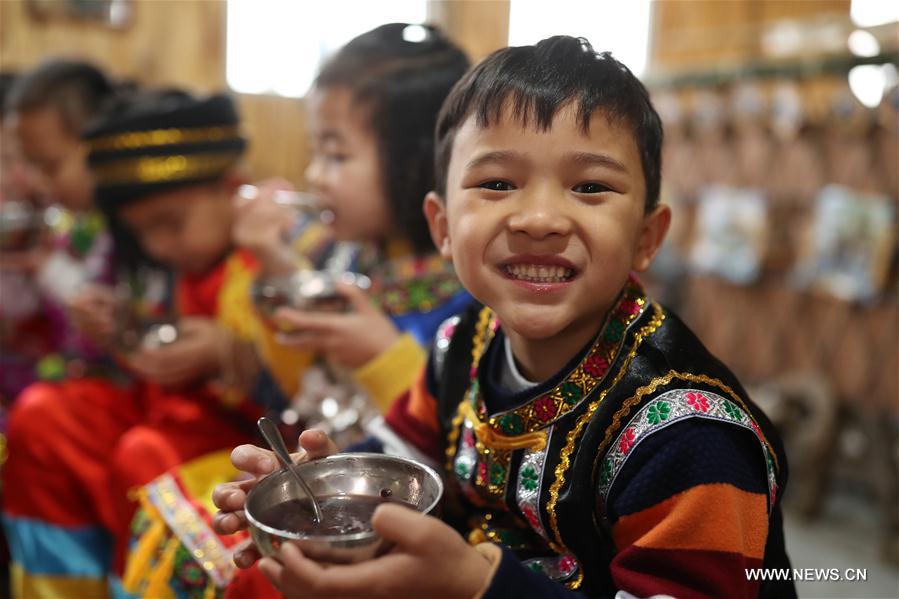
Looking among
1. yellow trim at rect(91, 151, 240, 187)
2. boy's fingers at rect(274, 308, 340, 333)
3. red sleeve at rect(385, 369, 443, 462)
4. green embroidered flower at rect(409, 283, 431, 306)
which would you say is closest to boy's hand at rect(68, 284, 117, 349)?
yellow trim at rect(91, 151, 240, 187)

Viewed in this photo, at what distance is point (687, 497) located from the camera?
1.85 ft

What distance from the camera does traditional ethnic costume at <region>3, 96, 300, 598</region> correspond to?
3.89 ft

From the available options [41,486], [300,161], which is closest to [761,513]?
[41,486]

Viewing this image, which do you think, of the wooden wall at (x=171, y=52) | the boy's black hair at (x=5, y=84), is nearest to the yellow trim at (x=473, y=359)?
the boy's black hair at (x=5, y=84)

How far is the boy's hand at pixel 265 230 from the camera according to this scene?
48.3 inches

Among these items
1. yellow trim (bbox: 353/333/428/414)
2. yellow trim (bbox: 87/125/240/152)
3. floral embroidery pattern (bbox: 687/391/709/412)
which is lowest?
yellow trim (bbox: 353/333/428/414)

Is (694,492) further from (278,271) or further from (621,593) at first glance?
(278,271)

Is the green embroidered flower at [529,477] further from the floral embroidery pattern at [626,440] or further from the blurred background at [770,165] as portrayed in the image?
the blurred background at [770,165]

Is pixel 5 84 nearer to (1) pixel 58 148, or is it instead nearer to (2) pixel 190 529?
(1) pixel 58 148

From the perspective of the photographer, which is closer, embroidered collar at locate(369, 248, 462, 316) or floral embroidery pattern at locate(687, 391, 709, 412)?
floral embroidery pattern at locate(687, 391, 709, 412)

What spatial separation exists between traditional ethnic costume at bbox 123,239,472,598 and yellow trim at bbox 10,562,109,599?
1.04 ft

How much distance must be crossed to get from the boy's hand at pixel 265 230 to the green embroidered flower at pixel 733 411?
79cm

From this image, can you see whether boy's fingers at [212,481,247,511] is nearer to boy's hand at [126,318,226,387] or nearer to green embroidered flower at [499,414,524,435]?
green embroidered flower at [499,414,524,435]

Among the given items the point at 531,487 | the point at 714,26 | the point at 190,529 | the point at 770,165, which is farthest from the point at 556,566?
the point at 714,26
